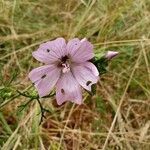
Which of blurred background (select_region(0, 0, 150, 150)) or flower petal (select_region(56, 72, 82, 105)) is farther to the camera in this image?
blurred background (select_region(0, 0, 150, 150))

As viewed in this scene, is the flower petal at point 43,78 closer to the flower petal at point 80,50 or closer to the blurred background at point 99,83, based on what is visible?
the flower petal at point 80,50

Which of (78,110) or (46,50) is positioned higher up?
(46,50)

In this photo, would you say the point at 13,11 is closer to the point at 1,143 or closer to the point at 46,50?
the point at 1,143

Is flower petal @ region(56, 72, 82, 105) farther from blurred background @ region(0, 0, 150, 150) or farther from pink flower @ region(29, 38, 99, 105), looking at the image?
blurred background @ region(0, 0, 150, 150)

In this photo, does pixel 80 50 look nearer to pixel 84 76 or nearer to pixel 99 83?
pixel 84 76

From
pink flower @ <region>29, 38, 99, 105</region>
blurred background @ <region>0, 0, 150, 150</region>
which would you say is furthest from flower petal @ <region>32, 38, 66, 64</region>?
blurred background @ <region>0, 0, 150, 150</region>

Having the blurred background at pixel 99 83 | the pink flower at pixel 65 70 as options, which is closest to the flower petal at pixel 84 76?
the pink flower at pixel 65 70

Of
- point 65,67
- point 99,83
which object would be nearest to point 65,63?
point 65,67

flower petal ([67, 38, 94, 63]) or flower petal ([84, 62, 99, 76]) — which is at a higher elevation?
flower petal ([67, 38, 94, 63])

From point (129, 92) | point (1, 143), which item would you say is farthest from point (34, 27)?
point (1, 143)
